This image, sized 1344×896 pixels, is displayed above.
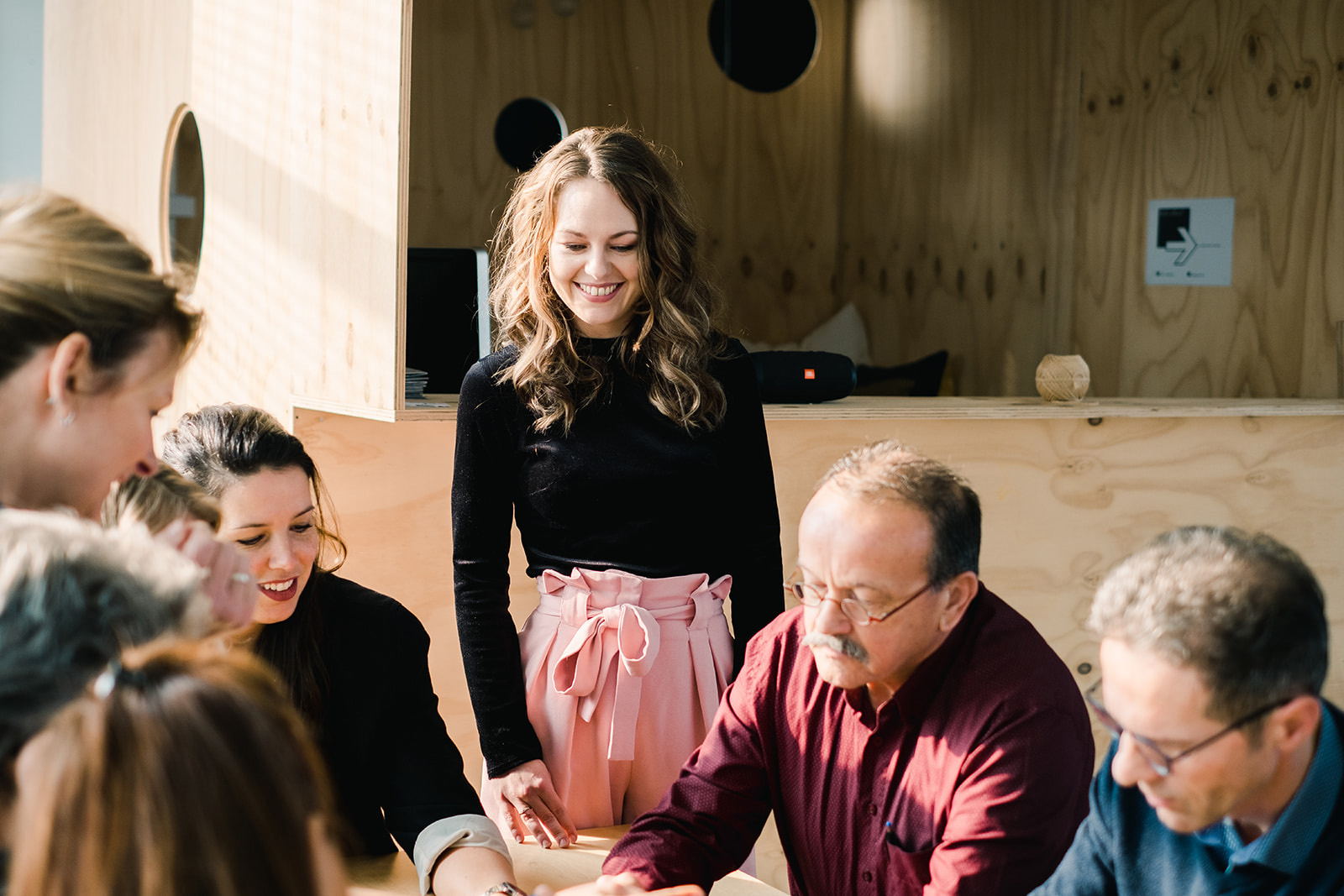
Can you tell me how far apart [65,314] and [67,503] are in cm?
21

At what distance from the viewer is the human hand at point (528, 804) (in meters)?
1.85

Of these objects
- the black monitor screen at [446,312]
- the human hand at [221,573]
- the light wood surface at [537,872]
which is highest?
the black monitor screen at [446,312]

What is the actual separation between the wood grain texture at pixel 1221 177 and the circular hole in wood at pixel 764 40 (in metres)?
1.18

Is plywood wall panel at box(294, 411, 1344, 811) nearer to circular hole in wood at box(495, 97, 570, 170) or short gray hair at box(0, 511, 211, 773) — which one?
short gray hair at box(0, 511, 211, 773)

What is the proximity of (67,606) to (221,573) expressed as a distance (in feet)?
1.49

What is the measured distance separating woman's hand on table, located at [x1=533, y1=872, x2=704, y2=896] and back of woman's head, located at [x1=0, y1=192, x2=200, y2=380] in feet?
2.50

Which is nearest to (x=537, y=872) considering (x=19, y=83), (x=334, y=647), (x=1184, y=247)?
(x=334, y=647)

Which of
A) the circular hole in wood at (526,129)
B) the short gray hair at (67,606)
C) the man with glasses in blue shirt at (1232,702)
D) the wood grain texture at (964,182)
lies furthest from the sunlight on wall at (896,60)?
the short gray hair at (67,606)

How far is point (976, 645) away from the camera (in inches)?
60.4

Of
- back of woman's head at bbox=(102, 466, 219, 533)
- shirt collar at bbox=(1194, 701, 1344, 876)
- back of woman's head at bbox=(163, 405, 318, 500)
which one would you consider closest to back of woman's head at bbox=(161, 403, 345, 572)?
back of woman's head at bbox=(163, 405, 318, 500)

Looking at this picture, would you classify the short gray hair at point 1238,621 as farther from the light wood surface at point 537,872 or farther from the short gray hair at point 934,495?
the light wood surface at point 537,872

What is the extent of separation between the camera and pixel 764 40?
15.2 ft

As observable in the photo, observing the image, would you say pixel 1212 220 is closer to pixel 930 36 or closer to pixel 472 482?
pixel 930 36

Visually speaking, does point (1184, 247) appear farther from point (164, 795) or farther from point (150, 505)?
point (164, 795)
